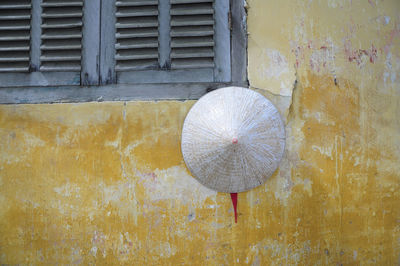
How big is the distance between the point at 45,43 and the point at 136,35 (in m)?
0.78

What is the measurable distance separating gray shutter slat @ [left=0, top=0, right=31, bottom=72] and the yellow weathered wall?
1.24 feet

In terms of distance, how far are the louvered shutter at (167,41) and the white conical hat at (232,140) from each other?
1.24 feet

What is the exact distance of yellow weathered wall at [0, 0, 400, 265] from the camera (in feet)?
8.14

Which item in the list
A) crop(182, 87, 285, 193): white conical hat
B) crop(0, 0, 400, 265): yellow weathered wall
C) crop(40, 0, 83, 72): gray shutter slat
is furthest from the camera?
crop(40, 0, 83, 72): gray shutter slat

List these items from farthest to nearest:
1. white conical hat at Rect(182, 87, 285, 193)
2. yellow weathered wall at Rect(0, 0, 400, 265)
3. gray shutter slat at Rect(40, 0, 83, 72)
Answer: gray shutter slat at Rect(40, 0, 83, 72), yellow weathered wall at Rect(0, 0, 400, 265), white conical hat at Rect(182, 87, 285, 193)

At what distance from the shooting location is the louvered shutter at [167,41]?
256cm

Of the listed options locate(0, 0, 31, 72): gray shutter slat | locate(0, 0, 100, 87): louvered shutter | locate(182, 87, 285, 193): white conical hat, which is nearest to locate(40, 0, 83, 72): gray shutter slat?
locate(0, 0, 100, 87): louvered shutter

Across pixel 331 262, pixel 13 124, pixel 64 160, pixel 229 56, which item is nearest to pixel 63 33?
pixel 13 124

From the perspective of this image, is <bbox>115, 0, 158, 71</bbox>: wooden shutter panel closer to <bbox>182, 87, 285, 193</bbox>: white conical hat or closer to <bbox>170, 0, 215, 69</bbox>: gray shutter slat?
<bbox>170, 0, 215, 69</bbox>: gray shutter slat

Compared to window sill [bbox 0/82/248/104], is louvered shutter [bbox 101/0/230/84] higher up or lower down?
higher up

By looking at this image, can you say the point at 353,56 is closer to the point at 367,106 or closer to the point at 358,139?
the point at 367,106

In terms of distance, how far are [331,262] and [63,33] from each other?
113 inches

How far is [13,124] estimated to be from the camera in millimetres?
2588

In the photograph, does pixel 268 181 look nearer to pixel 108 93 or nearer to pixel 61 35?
pixel 108 93
